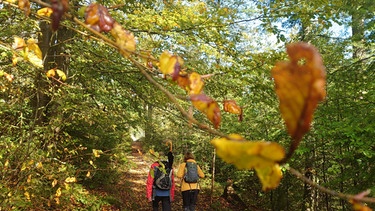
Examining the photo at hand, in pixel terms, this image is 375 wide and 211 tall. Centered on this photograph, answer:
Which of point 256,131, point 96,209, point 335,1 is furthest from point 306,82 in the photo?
point 256,131

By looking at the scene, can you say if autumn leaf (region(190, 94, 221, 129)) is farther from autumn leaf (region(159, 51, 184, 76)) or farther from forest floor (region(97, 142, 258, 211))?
forest floor (region(97, 142, 258, 211))

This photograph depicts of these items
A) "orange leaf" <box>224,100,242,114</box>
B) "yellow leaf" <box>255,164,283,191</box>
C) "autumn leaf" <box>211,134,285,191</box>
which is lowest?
"yellow leaf" <box>255,164,283,191</box>

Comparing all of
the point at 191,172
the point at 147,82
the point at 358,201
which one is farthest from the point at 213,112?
the point at 191,172

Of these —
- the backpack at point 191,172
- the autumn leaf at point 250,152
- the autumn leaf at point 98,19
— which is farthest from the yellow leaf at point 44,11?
the backpack at point 191,172

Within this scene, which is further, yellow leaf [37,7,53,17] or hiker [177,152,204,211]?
hiker [177,152,204,211]

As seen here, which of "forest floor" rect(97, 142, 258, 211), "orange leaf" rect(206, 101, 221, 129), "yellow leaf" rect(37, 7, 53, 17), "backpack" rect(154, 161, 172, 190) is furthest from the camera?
"forest floor" rect(97, 142, 258, 211)

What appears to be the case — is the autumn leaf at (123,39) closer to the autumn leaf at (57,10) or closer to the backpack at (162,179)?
the autumn leaf at (57,10)

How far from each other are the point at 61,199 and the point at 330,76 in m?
5.49

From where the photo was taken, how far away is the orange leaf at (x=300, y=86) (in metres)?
0.37

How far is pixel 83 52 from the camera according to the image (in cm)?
511

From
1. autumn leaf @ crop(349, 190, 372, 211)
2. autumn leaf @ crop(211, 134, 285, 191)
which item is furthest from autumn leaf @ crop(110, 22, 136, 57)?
autumn leaf @ crop(349, 190, 372, 211)

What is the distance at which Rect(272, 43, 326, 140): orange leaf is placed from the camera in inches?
14.7

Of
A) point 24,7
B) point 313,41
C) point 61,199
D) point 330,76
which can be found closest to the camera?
point 24,7

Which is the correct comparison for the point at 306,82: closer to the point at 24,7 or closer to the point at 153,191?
the point at 24,7
